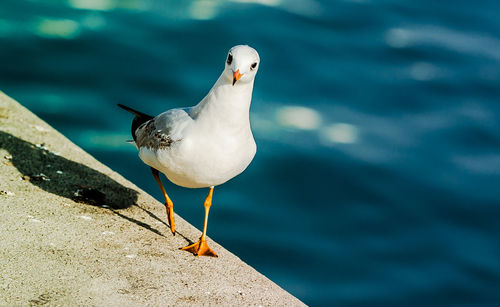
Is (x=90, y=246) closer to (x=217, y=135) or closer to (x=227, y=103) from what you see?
(x=217, y=135)

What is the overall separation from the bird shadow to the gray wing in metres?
0.39

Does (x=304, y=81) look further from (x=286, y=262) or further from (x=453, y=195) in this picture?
(x=286, y=262)

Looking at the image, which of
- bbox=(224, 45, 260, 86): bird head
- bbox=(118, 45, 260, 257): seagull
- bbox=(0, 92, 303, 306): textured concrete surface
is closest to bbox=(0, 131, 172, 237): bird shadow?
bbox=(0, 92, 303, 306): textured concrete surface

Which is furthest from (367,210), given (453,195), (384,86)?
(384,86)

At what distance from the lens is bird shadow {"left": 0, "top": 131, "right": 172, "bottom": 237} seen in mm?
3918

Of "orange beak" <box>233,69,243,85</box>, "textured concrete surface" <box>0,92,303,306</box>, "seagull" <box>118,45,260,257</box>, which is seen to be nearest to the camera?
"textured concrete surface" <box>0,92,303,306</box>

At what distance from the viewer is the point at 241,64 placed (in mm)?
3246

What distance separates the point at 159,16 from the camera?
32.4 feet

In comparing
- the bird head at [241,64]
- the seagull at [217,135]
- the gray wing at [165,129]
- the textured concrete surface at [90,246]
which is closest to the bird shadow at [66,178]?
the textured concrete surface at [90,246]

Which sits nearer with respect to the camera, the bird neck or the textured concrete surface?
the textured concrete surface

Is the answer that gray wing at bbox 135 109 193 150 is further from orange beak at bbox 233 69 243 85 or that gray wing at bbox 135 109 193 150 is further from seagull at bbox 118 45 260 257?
orange beak at bbox 233 69 243 85

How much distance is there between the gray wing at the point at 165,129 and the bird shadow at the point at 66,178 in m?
0.39

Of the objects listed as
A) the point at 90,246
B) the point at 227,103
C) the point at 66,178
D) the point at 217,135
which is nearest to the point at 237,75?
the point at 227,103

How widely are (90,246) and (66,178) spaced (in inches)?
32.7
